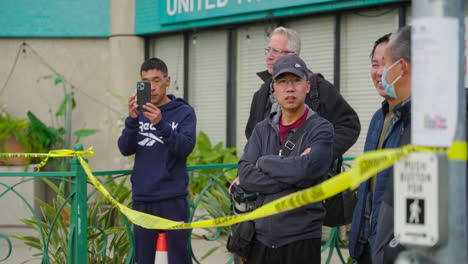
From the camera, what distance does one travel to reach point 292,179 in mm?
3441

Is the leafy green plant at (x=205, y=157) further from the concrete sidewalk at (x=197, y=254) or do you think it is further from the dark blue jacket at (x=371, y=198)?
the dark blue jacket at (x=371, y=198)

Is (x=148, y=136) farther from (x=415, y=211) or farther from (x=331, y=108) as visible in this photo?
(x=415, y=211)

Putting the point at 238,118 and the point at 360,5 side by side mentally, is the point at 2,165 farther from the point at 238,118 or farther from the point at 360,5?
the point at 360,5

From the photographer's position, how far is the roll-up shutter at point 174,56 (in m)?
10.4

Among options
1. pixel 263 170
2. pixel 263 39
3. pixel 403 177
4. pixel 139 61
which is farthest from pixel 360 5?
pixel 403 177

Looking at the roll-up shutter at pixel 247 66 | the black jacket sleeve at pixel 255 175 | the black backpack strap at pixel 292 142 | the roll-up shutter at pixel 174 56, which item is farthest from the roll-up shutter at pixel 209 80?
the black backpack strap at pixel 292 142

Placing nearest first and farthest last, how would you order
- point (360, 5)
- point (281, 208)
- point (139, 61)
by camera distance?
point (281, 208), point (360, 5), point (139, 61)

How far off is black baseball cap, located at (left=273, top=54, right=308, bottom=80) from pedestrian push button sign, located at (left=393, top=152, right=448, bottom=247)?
1.88 metres

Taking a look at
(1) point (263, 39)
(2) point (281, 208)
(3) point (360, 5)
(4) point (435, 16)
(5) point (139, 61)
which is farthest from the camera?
(5) point (139, 61)

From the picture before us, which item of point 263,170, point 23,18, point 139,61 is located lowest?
point 263,170

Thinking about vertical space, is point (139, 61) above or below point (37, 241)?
above

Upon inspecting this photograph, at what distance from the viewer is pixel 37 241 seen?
5762 mm

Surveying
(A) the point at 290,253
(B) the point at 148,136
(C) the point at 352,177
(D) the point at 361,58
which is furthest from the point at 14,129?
(C) the point at 352,177

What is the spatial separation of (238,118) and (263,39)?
1.30 metres
